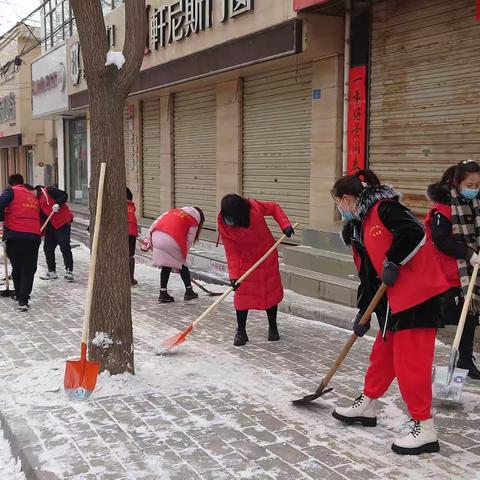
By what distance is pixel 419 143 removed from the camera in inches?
304

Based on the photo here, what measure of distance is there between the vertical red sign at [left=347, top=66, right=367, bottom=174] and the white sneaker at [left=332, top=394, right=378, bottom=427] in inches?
201

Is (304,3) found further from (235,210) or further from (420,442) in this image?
(420,442)

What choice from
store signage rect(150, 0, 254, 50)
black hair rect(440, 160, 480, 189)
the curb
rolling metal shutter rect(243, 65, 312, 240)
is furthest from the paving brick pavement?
store signage rect(150, 0, 254, 50)

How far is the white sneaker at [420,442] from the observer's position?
10.9 feet

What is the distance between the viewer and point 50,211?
9.12m

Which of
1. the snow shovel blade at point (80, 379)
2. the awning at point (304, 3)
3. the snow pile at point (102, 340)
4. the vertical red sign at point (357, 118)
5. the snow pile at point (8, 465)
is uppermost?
the awning at point (304, 3)

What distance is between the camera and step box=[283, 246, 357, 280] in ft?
24.8

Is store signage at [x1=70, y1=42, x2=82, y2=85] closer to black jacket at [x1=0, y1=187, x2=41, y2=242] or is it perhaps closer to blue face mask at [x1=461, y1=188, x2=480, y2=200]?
black jacket at [x1=0, y1=187, x2=41, y2=242]

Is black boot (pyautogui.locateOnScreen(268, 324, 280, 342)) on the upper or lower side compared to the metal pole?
lower

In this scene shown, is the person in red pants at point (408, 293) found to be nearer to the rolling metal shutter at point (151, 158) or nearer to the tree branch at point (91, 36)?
the tree branch at point (91, 36)

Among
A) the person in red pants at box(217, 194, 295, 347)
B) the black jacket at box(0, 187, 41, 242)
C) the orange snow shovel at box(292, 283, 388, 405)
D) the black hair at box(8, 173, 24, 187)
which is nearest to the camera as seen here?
the orange snow shovel at box(292, 283, 388, 405)

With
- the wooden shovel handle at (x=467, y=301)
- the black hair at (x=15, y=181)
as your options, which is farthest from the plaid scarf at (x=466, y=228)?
the black hair at (x=15, y=181)

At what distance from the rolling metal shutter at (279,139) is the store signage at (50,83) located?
8.65m

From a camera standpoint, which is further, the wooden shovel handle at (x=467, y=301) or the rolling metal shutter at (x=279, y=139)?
the rolling metal shutter at (x=279, y=139)
